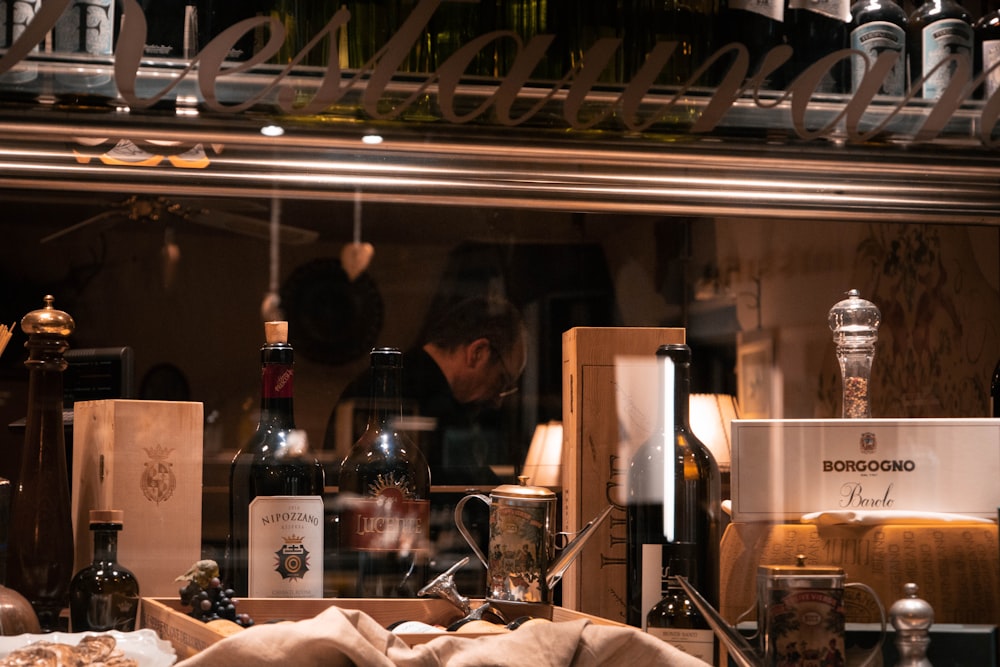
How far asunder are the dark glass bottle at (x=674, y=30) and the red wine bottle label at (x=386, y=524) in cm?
57

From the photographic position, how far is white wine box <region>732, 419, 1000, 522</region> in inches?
43.1

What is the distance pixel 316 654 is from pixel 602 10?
850 mm

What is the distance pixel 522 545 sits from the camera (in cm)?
110

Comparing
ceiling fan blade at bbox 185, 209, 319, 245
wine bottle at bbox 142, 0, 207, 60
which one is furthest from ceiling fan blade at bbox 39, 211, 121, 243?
wine bottle at bbox 142, 0, 207, 60

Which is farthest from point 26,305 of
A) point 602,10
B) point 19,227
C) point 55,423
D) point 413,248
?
point 602,10

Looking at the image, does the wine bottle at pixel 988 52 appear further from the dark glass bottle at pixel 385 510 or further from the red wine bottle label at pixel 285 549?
the red wine bottle label at pixel 285 549

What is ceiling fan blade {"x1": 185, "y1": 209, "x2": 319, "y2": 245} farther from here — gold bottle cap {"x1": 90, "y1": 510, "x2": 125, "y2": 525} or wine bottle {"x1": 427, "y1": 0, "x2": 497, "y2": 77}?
gold bottle cap {"x1": 90, "y1": 510, "x2": 125, "y2": 525}

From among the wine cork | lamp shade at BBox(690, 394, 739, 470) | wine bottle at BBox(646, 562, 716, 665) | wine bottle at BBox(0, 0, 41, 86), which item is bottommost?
wine bottle at BBox(646, 562, 716, 665)

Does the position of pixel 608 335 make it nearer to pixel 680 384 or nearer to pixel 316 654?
pixel 680 384

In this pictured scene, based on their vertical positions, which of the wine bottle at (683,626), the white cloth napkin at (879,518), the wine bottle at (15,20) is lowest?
the wine bottle at (683,626)

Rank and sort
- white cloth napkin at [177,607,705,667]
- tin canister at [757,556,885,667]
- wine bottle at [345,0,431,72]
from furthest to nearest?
wine bottle at [345,0,431,72]
tin canister at [757,556,885,667]
white cloth napkin at [177,607,705,667]

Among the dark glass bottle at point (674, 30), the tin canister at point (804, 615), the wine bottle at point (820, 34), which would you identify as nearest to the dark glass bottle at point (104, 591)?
the tin canister at point (804, 615)

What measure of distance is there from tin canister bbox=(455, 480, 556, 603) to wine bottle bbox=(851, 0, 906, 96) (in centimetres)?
64

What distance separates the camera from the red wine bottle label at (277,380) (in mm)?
1201
